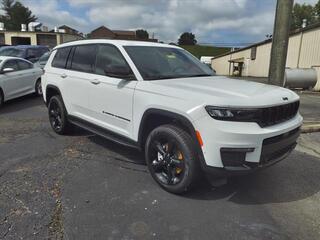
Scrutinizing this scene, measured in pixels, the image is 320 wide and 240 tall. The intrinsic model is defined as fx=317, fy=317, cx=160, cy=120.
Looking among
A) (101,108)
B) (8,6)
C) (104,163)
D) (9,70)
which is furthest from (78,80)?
(8,6)

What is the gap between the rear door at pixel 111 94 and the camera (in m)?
4.31

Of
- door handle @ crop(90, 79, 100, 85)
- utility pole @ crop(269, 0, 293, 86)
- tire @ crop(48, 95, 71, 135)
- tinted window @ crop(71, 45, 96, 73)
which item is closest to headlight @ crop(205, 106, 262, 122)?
door handle @ crop(90, 79, 100, 85)

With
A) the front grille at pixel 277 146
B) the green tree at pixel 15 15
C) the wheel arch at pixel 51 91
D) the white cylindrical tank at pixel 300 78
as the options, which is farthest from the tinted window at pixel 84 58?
the green tree at pixel 15 15

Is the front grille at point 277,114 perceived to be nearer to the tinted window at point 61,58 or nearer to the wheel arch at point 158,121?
the wheel arch at point 158,121

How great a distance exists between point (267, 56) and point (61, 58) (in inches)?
1052

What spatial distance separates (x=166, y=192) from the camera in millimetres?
3994

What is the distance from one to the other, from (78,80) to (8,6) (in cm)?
9650

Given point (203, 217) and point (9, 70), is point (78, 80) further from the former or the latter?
point (9, 70)

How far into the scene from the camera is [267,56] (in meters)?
29.6

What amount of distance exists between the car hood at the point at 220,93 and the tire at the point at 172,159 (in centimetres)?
45

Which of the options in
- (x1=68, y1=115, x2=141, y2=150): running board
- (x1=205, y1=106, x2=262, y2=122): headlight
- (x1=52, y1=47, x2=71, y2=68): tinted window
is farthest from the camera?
(x1=52, y1=47, x2=71, y2=68): tinted window

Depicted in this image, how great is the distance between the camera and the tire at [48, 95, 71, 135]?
6082 millimetres

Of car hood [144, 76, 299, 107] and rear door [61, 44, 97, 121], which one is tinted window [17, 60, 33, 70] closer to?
rear door [61, 44, 97, 121]

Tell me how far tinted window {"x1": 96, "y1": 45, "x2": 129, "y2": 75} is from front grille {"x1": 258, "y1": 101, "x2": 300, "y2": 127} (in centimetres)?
204
